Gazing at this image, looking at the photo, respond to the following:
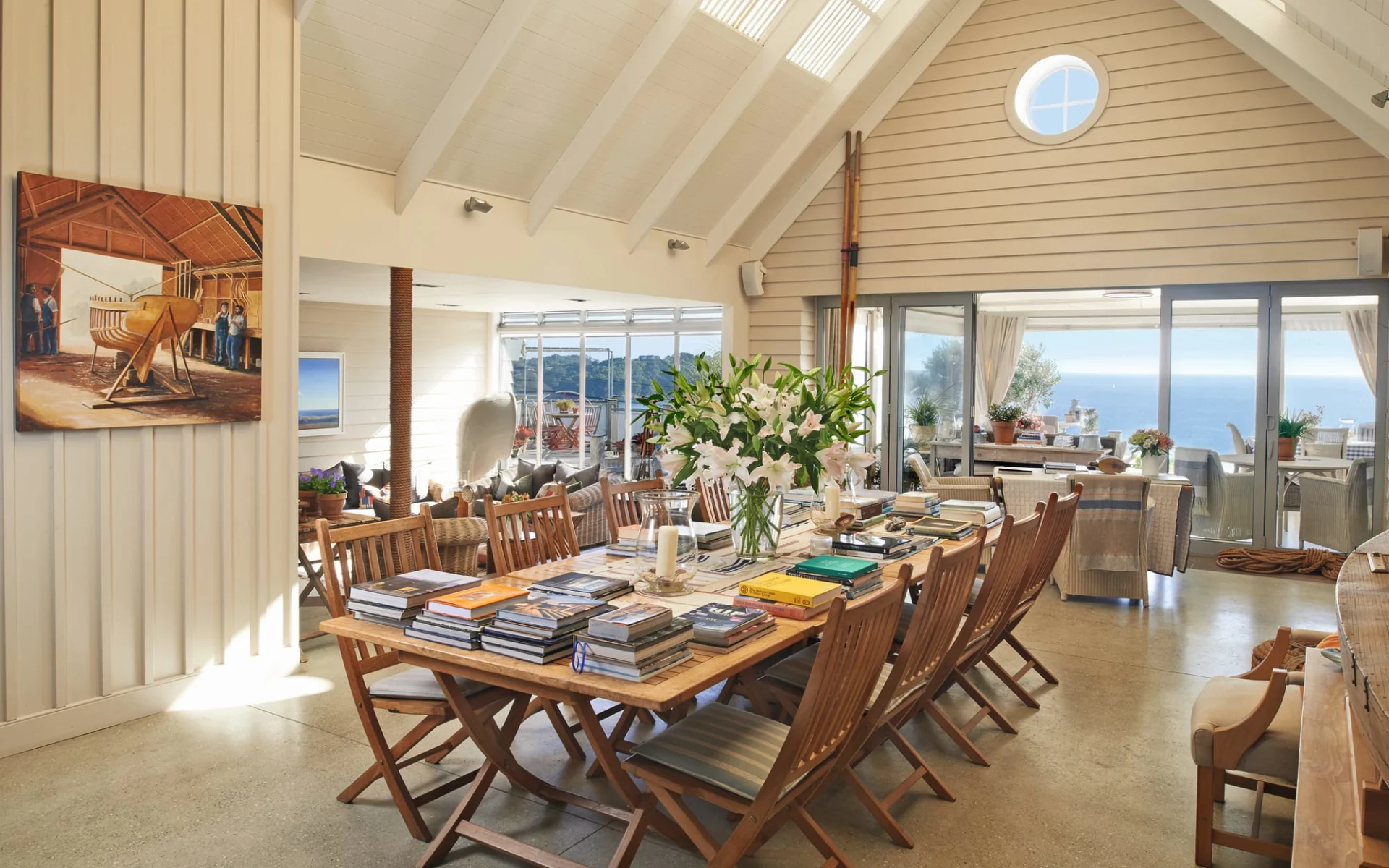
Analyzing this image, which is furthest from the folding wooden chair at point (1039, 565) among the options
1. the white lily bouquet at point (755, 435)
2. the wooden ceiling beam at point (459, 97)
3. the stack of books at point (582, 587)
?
the wooden ceiling beam at point (459, 97)

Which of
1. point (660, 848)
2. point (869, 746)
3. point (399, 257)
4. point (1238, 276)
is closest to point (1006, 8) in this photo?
point (1238, 276)

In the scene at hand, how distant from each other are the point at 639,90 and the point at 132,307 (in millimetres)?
3385

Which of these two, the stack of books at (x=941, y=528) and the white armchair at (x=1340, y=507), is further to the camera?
the white armchair at (x=1340, y=507)

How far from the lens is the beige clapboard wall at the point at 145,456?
3561 millimetres

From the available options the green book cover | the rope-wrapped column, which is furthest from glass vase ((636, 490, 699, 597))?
the rope-wrapped column

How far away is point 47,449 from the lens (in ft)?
12.0

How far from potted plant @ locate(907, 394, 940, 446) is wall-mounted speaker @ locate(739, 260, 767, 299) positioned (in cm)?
176

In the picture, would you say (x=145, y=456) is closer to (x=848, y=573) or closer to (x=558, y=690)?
(x=558, y=690)

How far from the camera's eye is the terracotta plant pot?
7043 mm

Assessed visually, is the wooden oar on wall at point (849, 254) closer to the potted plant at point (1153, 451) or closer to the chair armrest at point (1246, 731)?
the potted plant at point (1153, 451)

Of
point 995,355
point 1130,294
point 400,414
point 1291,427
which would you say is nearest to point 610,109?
point 400,414

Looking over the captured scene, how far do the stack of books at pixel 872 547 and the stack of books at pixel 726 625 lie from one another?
0.95m

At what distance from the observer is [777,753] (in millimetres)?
2561

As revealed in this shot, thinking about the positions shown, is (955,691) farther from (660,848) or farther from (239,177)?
(239,177)
